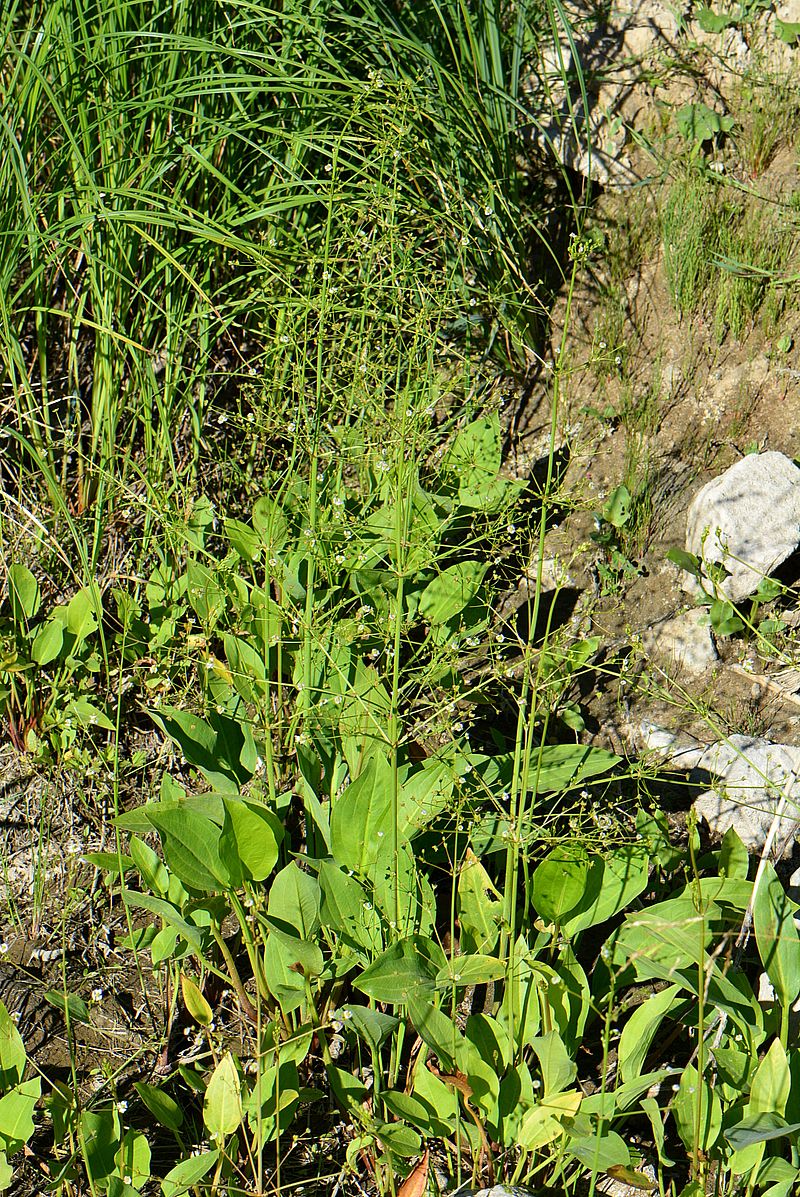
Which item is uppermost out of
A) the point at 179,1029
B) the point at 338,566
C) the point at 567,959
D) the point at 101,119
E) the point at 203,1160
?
the point at 101,119

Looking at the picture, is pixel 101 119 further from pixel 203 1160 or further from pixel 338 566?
pixel 203 1160

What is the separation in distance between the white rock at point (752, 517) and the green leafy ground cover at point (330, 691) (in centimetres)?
23

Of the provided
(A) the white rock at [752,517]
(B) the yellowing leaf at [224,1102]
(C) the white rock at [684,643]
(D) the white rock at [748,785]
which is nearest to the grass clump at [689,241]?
(A) the white rock at [752,517]

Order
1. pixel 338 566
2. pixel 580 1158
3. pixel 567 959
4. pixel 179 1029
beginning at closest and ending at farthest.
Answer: pixel 580 1158 < pixel 567 959 < pixel 179 1029 < pixel 338 566

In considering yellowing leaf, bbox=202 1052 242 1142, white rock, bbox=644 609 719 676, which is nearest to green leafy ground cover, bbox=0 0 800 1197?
yellowing leaf, bbox=202 1052 242 1142

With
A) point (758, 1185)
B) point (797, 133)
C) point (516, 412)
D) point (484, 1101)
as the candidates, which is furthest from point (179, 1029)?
point (797, 133)

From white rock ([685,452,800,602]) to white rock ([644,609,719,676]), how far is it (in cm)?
9

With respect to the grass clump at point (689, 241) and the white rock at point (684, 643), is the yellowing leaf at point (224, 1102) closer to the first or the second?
the white rock at point (684, 643)

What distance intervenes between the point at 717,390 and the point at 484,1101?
5.77 ft

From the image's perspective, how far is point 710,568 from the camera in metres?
2.23

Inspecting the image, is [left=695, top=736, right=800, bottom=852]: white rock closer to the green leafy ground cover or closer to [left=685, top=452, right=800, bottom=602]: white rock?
the green leafy ground cover

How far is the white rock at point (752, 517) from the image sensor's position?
2354 mm

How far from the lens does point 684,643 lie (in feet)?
7.89

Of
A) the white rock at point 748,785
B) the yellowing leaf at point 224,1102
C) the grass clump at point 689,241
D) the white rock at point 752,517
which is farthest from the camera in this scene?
the grass clump at point 689,241
